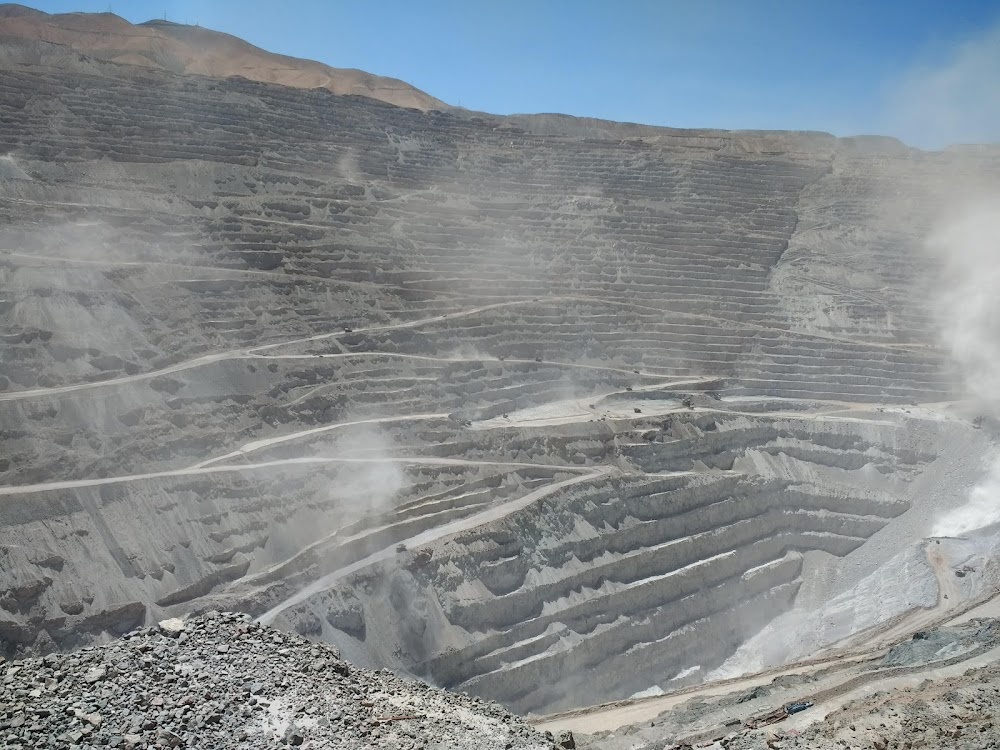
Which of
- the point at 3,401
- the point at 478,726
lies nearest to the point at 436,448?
the point at 3,401

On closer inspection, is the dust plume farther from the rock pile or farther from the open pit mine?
the rock pile

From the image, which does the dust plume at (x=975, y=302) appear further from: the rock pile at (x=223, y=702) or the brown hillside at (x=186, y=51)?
the brown hillside at (x=186, y=51)

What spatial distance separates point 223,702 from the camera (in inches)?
535

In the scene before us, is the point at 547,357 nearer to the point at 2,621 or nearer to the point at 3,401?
the point at 3,401

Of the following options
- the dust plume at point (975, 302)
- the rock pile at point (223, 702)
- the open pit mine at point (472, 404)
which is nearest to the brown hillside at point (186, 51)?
the open pit mine at point (472, 404)

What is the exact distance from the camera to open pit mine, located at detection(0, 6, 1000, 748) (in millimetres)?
22797

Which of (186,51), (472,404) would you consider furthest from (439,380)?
(186,51)

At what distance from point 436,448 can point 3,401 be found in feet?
43.9

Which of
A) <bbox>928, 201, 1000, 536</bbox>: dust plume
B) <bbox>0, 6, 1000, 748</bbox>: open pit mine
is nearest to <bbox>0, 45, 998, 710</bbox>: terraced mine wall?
<bbox>0, 6, 1000, 748</bbox>: open pit mine

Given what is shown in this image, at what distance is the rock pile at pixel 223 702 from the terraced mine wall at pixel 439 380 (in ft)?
20.7

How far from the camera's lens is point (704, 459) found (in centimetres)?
3375

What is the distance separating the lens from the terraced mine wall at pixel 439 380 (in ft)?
76.8

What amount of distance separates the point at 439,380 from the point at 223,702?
2116 cm

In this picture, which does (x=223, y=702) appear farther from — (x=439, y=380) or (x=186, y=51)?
(x=186, y=51)
